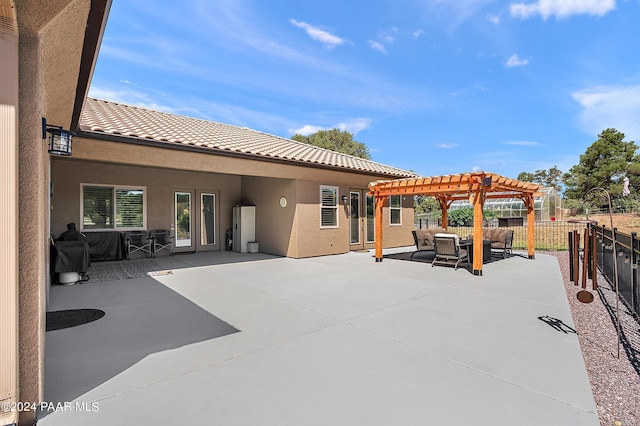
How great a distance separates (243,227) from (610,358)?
36.1 feet

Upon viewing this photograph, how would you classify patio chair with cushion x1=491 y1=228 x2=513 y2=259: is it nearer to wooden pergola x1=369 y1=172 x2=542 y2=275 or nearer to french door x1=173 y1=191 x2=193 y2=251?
wooden pergola x1=369 y1=172 x2=542 y2=275

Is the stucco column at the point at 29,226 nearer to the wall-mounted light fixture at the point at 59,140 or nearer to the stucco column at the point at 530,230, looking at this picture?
the wall-mounted light fixture at the point at 59,140

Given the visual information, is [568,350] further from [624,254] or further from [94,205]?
[94,205]

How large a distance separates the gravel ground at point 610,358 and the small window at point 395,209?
875cm

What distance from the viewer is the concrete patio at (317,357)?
2494mm

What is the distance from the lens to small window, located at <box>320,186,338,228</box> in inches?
462

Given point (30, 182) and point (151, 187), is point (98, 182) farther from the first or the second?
point (30, 182)

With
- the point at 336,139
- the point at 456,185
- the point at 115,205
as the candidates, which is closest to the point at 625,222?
the point at 456,185

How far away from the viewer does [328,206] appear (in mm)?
11930

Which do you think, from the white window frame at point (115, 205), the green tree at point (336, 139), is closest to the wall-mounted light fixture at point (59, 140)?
the white window frame at point (115, 205)

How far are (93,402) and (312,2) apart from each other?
14.5m

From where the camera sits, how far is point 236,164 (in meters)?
9.52

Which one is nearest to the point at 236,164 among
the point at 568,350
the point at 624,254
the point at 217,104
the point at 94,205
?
the point at 94,205

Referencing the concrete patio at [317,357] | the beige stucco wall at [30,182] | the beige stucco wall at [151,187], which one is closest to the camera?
the beige stucco wall at [30,182]
